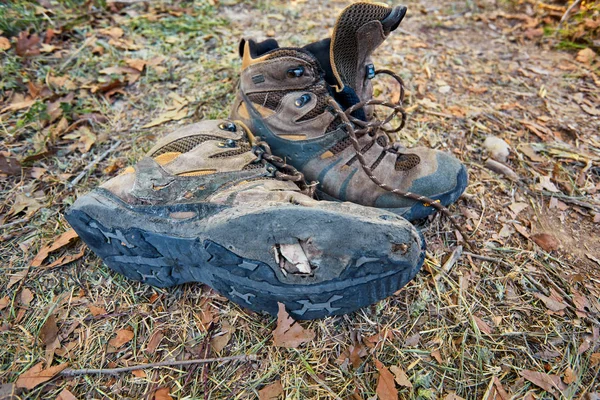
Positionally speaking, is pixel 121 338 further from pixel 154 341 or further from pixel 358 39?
pixel 358 39

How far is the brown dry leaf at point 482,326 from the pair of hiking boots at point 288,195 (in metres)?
0.40

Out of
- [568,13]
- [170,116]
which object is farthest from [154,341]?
[568,13]

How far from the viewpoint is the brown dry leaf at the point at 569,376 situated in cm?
128

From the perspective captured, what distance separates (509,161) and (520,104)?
29.2 inches

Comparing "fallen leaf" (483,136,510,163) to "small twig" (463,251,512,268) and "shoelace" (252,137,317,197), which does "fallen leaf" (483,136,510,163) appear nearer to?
"small twig" (463,251,512,268)

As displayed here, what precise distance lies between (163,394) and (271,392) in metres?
0.37

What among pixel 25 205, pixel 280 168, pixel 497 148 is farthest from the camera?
pixel 497 148

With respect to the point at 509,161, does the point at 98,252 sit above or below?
above

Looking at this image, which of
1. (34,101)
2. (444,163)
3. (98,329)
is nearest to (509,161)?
(444,163)

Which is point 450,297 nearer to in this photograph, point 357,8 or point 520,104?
point 357,8

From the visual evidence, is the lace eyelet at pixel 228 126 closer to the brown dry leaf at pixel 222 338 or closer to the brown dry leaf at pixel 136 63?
the brown dry leaf at pixel 222 338

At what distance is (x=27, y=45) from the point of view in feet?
8.45

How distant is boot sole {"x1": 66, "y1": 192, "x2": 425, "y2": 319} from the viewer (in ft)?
3.88

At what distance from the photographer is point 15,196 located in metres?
1.86
